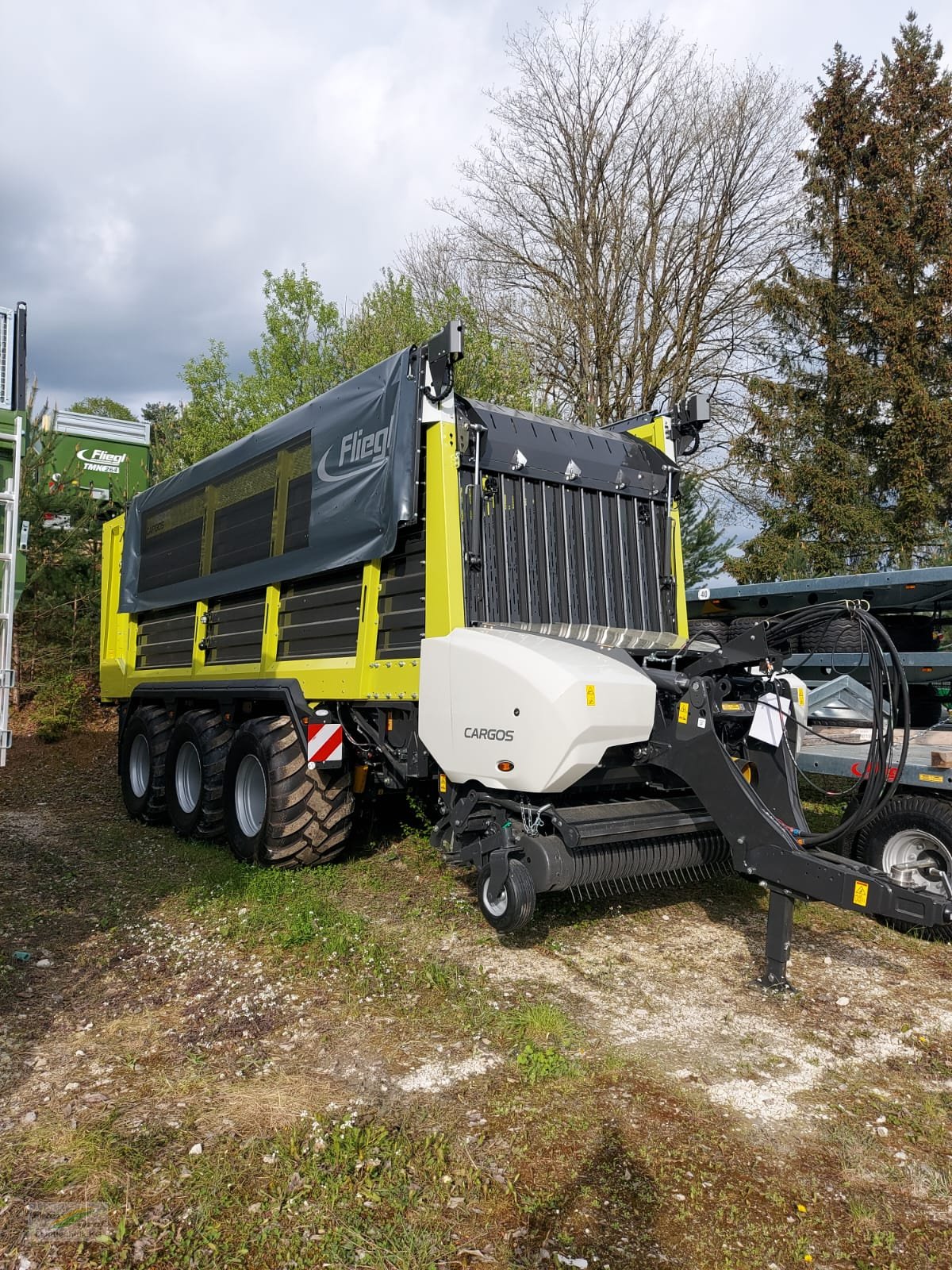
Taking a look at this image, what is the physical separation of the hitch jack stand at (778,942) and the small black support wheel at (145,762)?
18.4 feet

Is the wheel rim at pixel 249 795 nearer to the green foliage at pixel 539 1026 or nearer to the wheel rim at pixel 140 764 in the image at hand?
the wheel rim at pixel 140 764

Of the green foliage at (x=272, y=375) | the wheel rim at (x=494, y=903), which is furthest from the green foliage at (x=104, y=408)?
the wheel rim at (x=494, y=903)

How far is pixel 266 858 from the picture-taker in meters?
6.32

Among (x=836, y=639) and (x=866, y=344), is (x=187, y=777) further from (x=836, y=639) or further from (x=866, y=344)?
(x=866, y=344)

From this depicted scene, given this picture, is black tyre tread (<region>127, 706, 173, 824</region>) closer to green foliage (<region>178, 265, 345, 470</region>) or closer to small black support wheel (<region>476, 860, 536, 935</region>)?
small black support wheel (<region>476, 860, 536, 935</region>)

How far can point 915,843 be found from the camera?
5.21 m

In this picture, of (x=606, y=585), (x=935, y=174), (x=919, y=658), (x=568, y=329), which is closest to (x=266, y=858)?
(x=606, y=585)

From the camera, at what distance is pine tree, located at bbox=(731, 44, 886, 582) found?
58.3 ft

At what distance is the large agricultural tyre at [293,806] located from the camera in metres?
6.18

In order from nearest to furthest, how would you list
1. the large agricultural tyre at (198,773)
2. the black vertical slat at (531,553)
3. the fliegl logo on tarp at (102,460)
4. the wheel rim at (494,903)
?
the wheel rim at (494,903) → the black vertical slat at (531,553) → the large agricultural tyre at (198,773) → the fliegl logo on tarp at (102,460)

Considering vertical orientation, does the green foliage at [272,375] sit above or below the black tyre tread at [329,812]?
above

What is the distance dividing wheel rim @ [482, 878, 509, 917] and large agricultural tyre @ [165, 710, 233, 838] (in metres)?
3.21

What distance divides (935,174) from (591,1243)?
21314 millimetres

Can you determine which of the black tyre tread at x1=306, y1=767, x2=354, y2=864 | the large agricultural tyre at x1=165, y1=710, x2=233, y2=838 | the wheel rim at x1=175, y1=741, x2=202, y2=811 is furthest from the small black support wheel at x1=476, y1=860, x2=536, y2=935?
the wheel rim at x1=175, y1=741, x2=202, y2=811
